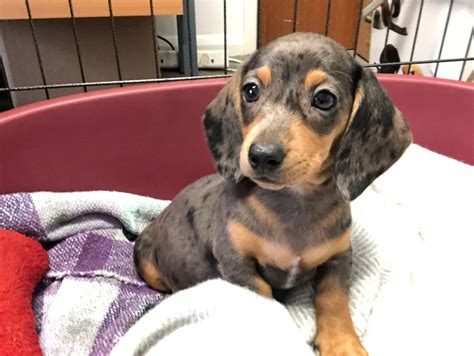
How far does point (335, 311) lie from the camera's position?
122cm

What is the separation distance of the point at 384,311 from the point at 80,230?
3.14 feet

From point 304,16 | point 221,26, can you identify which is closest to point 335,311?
point 221,26

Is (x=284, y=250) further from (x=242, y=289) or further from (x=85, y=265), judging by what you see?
(x=85, y=265)

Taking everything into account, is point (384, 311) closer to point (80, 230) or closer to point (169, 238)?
point (169, 238)

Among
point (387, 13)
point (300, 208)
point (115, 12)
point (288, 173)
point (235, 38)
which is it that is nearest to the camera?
point (288, 173)

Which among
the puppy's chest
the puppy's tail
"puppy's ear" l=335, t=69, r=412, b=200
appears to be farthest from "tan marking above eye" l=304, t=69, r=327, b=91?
the puppy's tail

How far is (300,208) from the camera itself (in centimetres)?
117

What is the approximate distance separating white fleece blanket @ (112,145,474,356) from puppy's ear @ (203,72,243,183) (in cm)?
27

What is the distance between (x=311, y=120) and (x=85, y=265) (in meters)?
0.87

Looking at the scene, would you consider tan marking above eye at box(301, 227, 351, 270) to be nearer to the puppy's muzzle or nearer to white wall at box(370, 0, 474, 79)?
the puppy's muzzle

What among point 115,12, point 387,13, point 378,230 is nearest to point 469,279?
point 378,230

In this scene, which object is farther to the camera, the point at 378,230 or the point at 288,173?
the point at 378,230

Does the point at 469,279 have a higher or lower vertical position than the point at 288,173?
lower


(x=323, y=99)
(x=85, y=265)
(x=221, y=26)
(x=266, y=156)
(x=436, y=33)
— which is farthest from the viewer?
(x=221, y=26)
